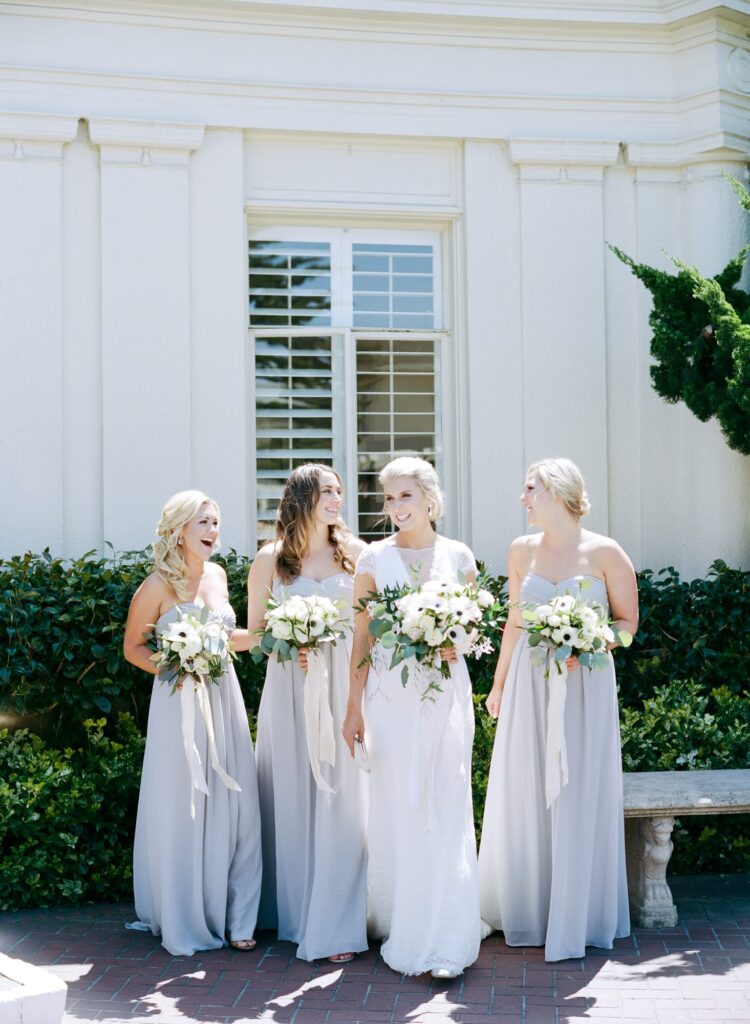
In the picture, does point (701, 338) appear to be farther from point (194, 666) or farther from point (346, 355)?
point (194, 666)

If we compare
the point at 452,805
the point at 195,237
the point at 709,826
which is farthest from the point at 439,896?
the point at 195,237

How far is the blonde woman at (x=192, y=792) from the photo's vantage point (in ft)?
17.8

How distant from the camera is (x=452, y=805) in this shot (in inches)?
201

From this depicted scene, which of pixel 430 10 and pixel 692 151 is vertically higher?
pixel 430 10

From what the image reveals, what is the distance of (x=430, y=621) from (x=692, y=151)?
4.68 metres

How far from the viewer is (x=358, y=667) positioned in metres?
5.25

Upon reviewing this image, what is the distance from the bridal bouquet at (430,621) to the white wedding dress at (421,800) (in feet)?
0.62

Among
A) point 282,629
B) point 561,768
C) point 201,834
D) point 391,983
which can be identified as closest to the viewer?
point 391,983

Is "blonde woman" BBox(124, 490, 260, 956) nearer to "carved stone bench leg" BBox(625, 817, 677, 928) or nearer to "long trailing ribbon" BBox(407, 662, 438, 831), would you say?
"long trailing ribbon" BBox(407, 662, 438, 831)

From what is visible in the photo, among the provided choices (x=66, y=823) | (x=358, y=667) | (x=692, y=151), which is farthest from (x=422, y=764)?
(x=692, y=151)

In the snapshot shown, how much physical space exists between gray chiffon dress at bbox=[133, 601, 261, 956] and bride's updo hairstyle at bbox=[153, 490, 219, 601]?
5.2 inches

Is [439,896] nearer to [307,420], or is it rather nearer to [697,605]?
[697,605]

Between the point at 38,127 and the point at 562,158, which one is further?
the point at 562,158

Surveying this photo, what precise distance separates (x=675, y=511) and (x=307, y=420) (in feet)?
8.41
